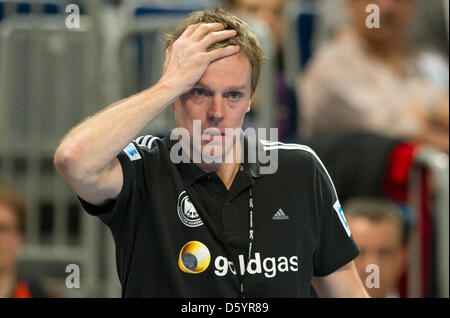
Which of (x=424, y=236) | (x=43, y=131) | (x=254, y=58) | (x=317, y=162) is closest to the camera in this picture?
(x=254, y=58)

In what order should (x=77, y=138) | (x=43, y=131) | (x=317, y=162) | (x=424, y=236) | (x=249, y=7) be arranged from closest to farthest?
1. (x=77, y=138)
2. (x=317, y=162)
3. (x=424, y=236)
4. (x=43, y=131)
5. (x=249, y=7)

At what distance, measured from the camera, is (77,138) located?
197 cm

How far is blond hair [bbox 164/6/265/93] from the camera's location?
2.05 m

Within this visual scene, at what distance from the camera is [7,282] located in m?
3.47

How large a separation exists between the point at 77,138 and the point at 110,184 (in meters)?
0.16

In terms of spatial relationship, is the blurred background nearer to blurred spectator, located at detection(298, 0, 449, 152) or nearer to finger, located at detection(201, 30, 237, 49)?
blurred spectator, located at detection(298, 0, 449, 152)

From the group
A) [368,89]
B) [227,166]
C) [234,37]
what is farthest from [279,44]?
[234,37]

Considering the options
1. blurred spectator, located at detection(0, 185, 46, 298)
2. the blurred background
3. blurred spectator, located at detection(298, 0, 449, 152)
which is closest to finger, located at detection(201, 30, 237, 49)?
blurred spectator, located at detection(0, 185, 46, 298)

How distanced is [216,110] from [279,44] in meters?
3.09

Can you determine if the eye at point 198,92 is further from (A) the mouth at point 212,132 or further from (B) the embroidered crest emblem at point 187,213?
(B) the embroidered crest emblem at point 187,213

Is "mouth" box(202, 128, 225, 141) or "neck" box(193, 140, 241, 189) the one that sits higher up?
"mouth" box(202, 128, 225, 141)
